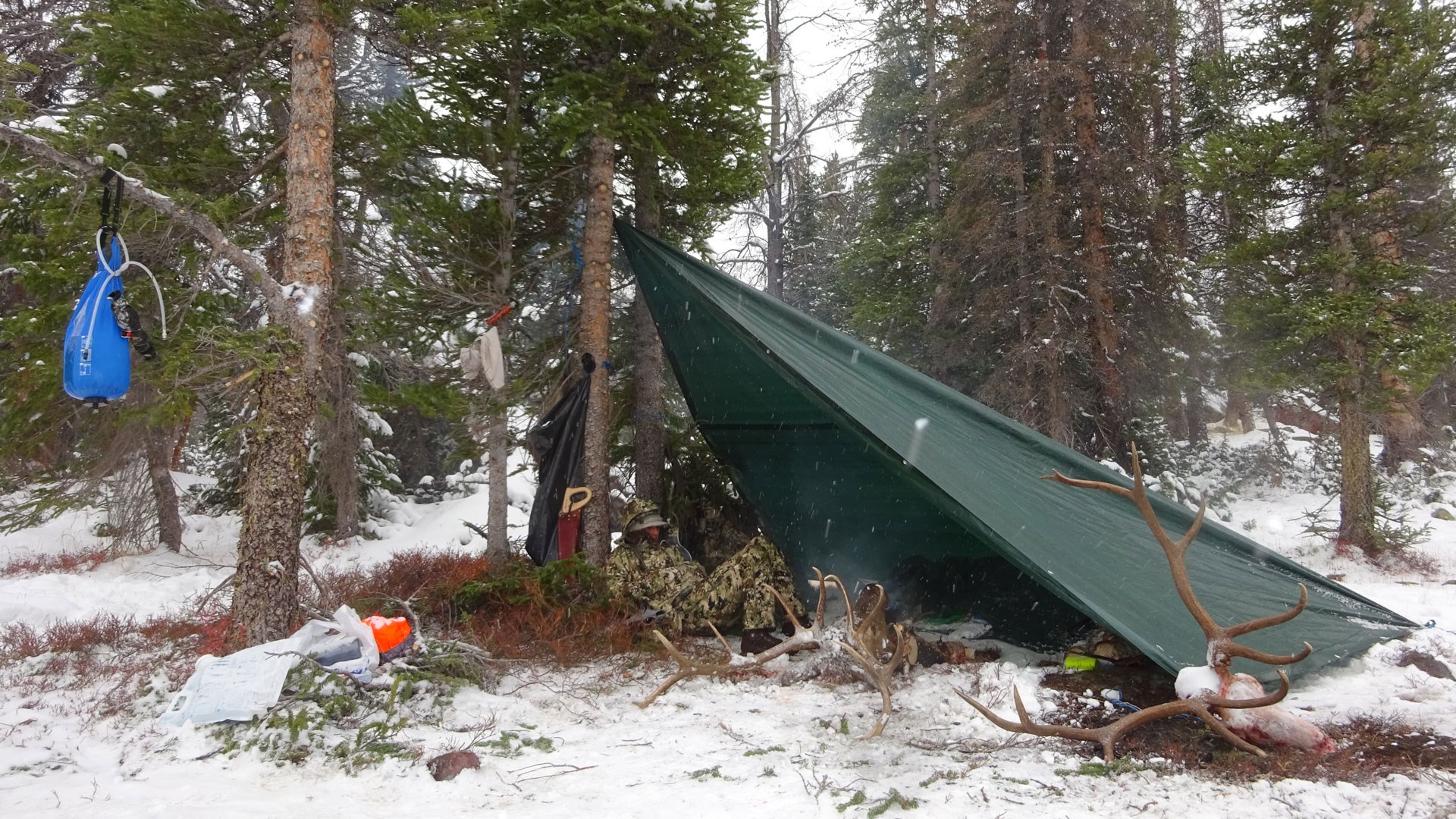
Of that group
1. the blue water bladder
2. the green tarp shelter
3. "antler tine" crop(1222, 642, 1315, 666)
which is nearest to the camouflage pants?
the green tarp shelter

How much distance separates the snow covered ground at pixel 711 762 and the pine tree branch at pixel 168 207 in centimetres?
208

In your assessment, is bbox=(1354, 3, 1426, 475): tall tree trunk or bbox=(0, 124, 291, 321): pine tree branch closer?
bbox=(0, 124, 291, 321): pine tree branch

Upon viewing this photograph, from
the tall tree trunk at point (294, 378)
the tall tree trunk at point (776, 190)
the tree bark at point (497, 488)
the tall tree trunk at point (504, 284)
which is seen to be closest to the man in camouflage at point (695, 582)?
the tall tree trunk at point (504, 284)

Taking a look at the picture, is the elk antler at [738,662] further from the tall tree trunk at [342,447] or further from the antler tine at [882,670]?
the tall tree trunk at [342,447]

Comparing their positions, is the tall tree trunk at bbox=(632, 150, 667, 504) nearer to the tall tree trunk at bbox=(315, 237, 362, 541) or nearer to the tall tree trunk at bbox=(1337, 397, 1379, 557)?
the tall tree trunk at bbox=(315, 237, 362, 541)

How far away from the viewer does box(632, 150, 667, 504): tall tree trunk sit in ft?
21.2

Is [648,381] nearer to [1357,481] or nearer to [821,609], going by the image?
[821,609]

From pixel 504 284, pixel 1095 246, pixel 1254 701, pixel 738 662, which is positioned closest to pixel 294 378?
pixel 504 284

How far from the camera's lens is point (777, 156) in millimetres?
13031

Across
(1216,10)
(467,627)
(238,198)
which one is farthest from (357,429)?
(1216,10)

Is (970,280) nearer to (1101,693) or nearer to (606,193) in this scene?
(606,193)

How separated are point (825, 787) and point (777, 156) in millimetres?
11754

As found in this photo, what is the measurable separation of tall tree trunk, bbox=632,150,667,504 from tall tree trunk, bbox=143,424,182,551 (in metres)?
4.73

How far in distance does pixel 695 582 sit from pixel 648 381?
2060 mm
